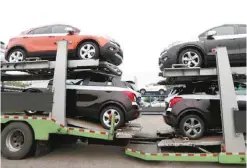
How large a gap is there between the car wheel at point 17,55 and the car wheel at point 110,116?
274 centimetres

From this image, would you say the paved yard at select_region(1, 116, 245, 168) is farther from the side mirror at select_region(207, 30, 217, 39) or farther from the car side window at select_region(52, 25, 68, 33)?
the car side window at select_region(52, 25, 68, 33)

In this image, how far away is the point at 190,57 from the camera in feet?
19.6

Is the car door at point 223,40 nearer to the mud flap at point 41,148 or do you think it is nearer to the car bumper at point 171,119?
the car bumper at point 171,119

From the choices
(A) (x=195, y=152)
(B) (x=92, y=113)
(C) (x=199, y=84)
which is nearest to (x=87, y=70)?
(B) (x=92, y=113)

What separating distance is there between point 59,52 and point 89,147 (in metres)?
2.91

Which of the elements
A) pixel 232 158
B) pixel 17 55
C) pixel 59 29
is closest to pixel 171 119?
pixel 232 158

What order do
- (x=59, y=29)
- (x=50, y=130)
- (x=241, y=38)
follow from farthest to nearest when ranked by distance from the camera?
(x=59, y=29) → (x=241, y=38) → (x=50, y=130)

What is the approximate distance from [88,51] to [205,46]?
296 cm

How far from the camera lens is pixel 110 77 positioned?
19.9 feet

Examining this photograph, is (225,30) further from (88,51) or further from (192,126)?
(88,51)

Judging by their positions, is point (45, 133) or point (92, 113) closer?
point (45, 133)

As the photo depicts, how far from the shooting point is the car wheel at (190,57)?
5.93 meters

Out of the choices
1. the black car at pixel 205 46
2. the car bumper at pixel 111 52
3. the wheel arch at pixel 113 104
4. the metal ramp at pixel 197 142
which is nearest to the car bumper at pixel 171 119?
the metal ramp at pixel 197 142

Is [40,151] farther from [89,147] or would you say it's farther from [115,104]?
[115,104]
